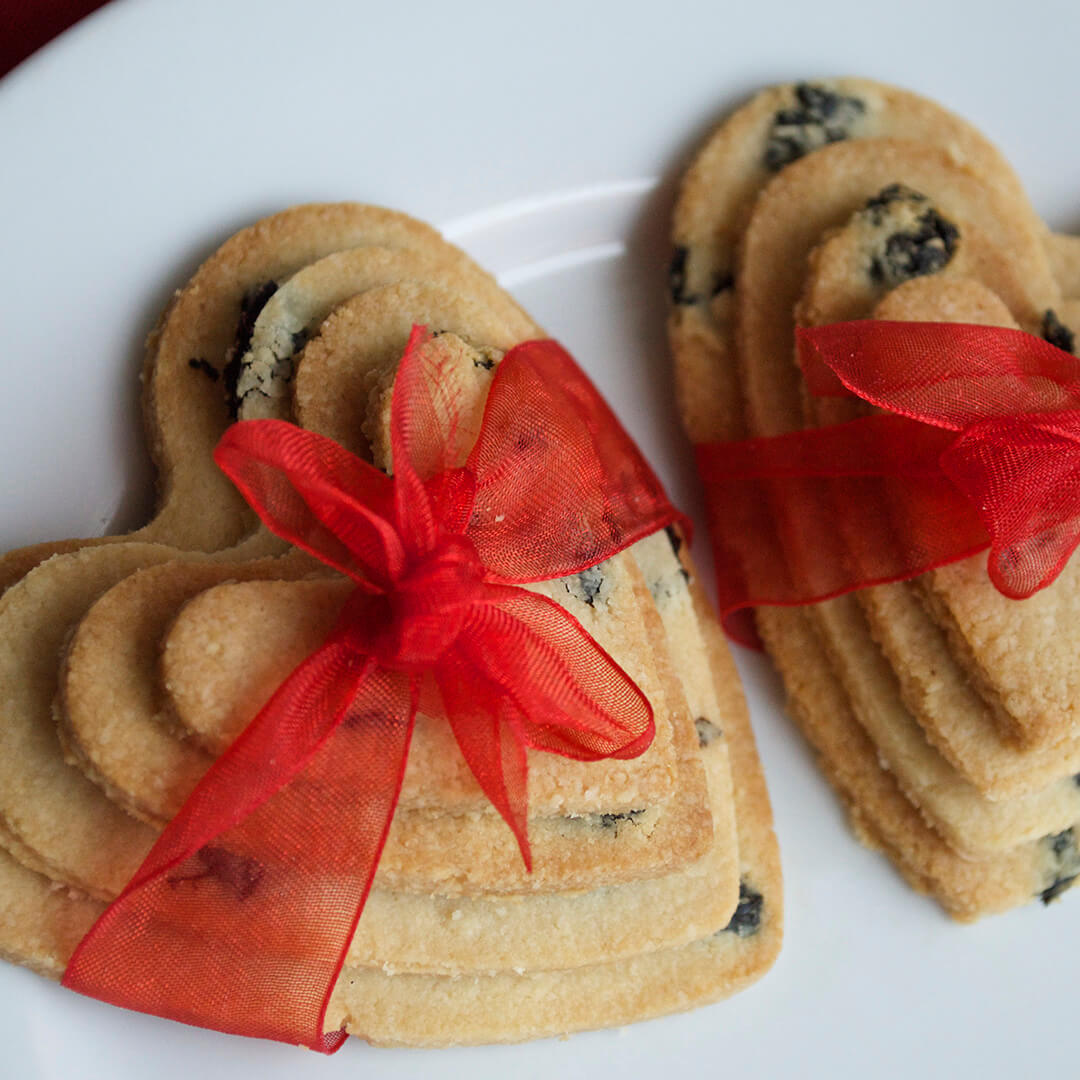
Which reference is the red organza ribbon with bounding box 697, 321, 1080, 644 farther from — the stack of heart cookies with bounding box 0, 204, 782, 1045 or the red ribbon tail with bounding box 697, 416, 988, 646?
the stack of heart cookies with bounding box 0, 204, 782, 1045

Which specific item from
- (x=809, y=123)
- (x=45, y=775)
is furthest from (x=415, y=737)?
(x=809, y=123)

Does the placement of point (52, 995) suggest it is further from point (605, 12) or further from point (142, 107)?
point (605, 12)

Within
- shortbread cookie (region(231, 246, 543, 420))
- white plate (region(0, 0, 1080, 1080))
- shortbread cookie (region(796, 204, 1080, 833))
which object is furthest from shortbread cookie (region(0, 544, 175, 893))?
shortbread cookie (region(796, 204, 1080, 833))

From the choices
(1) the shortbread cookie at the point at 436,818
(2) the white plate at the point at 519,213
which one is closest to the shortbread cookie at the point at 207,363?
(2) the white plate at the point at 519,213

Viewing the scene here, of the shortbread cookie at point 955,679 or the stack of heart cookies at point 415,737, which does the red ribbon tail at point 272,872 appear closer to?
the stack of heart cookies at point 415,737

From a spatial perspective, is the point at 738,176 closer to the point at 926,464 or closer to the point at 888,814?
the point at 926,464

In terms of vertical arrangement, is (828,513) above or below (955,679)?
above

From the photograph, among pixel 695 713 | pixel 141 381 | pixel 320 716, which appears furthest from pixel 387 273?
pixel 695 713
